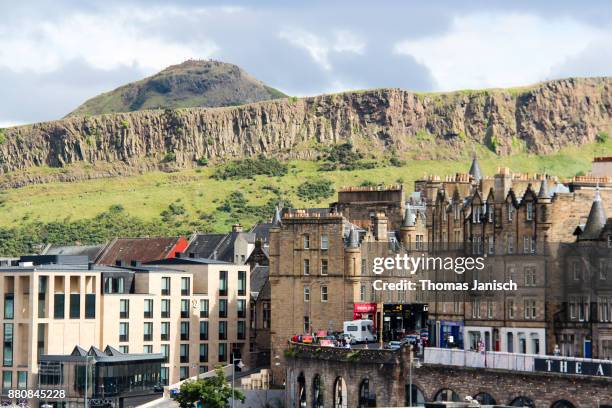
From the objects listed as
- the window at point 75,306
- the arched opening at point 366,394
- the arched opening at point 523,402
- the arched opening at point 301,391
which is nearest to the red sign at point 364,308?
the arched opening at point 301,391

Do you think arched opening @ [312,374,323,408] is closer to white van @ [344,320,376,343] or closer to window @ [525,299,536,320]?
white van @ [344,320,376,343]

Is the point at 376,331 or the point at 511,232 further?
the point at 376,331

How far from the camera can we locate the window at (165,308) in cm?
15175

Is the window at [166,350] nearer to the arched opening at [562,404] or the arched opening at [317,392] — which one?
the arched opening at [317,392]

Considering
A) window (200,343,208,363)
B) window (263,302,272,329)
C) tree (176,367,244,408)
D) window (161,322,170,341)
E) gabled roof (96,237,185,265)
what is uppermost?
gabled roof (96,237,185,265)

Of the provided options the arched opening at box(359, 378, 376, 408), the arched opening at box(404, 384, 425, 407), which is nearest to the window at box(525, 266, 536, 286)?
the arched opening at box(404, 384, 425, 407)

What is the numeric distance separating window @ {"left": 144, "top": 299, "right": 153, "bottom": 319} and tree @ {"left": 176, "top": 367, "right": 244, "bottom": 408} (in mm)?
21054

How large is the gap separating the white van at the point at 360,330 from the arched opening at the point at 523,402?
23.8 meters

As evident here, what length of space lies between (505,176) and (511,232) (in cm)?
505

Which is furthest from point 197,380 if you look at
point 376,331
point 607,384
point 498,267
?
point 607,384

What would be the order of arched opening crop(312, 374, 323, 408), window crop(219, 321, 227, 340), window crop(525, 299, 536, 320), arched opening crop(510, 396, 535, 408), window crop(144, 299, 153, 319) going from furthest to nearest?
window crop(219, 321, 227, 340) < window crop(144, 299, 153, 319) < arched opening crop(312, 374, 323, 408) < window crop(525, 299, 536, 320) < arched opening crop(510, 396, 535, 408)

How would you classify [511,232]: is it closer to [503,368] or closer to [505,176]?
[505,176]

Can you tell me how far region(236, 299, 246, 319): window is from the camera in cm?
15538

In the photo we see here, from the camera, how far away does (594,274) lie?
119 meters
